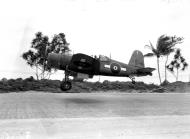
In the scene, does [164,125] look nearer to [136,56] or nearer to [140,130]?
[140,130]

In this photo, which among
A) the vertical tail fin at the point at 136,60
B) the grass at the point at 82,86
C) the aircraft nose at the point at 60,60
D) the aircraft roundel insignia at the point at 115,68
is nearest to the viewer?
the aircraft nose at the point at 60,60

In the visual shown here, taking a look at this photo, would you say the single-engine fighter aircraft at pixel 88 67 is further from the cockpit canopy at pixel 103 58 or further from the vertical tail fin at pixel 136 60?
the vertical tail fin at pixel 136 60

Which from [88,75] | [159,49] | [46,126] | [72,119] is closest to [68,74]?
[88,75]

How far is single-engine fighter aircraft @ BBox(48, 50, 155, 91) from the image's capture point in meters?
23.6

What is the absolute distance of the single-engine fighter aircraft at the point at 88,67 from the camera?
928 inches

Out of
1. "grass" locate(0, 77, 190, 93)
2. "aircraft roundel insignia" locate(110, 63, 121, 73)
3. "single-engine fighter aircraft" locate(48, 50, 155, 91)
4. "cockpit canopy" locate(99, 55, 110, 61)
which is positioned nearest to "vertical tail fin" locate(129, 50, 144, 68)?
"single-engine fighter aircraft" locate(48, 50, 155, 91)

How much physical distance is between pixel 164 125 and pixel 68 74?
1365 cm

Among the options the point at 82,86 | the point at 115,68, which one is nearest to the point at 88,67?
the point at 115,68

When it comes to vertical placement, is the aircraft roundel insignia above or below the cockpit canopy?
below

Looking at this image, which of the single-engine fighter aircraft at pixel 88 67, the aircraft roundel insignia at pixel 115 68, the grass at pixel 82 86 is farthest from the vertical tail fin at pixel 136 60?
the grass at pixel 82 86

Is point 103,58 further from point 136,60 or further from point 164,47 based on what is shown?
point 164,47

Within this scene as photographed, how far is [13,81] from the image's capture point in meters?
35.4

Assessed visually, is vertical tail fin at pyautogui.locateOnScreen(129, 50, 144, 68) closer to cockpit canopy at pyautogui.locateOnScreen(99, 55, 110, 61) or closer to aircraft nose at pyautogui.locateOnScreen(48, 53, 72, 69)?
cockpit canopy at pyautogui.locateOnScreen(99, 55, 110, 61)

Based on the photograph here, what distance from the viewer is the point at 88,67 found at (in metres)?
24.0
